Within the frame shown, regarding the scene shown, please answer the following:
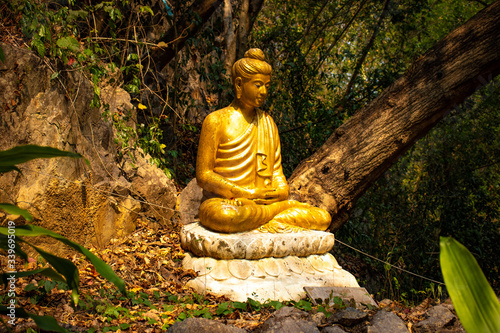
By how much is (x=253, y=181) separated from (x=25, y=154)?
3.21 metres

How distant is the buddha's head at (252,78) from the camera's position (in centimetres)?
444

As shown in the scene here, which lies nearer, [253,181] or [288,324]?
[288,324]

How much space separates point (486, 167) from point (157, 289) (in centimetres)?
563

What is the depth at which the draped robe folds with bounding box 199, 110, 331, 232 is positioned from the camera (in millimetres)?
3945

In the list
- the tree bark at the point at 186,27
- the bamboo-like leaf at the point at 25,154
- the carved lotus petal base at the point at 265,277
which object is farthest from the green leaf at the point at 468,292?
the tree bark at the point at 186,27

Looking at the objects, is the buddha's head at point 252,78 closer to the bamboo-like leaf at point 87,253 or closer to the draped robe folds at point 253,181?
the draped robe folds at point 253,181

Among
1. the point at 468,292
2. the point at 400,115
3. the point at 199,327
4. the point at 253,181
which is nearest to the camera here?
the point at 468,292

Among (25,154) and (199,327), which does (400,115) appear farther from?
(25,154)

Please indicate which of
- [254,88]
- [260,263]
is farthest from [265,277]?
[254,88]

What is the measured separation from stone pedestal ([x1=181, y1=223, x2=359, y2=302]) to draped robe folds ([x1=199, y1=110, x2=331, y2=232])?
5.3 inches

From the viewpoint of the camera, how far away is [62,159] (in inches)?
150

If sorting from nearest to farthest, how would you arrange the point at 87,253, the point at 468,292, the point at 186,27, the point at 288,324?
the point at 468,292, the point at 87,253, the point at 288,324, the point at 186,27

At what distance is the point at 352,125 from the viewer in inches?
211

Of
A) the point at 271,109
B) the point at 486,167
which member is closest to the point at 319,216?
the point at 271,109
